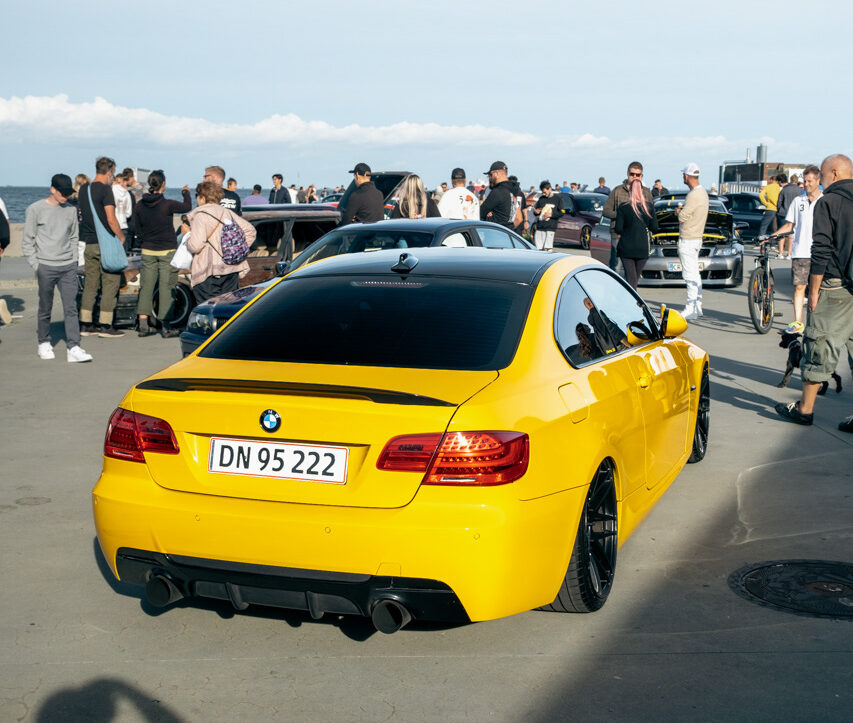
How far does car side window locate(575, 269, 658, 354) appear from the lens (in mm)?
5188

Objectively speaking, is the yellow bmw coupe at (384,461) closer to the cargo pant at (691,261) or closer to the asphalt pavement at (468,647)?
the asphalt pavement at (468,647)

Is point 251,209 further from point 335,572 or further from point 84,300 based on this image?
point 335,572

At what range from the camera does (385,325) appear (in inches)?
Answer: 177

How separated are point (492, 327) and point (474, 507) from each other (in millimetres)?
913

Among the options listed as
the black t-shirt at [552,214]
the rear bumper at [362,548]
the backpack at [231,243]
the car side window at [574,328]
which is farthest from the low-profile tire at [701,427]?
the black t-shirt at [552,214]

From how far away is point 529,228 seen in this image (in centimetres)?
3375

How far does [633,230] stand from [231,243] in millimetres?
5830

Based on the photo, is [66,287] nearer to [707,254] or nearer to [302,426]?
Result: [302,426]

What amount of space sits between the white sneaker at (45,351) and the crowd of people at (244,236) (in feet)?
0.05

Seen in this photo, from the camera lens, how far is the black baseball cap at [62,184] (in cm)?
1158

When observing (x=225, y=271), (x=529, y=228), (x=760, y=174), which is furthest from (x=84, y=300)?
(x=760, y=174)

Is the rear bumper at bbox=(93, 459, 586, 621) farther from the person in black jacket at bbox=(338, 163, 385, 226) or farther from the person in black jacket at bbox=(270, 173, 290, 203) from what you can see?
the person in black jacket at bbox=(270, 173, 290, 203)

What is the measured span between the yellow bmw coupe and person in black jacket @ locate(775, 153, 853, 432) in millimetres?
3970

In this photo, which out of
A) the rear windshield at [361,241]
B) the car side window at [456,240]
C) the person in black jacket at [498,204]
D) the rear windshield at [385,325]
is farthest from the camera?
the person in black jacket at [498,204]
